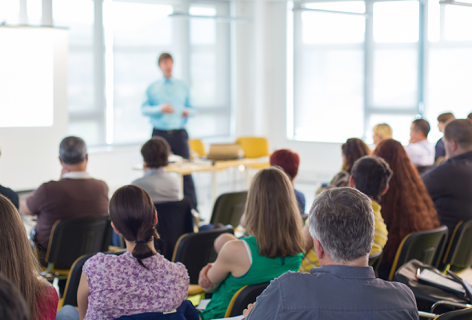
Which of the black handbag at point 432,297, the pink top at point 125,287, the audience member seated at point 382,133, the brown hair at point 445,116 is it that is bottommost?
the black handbag at point 432,297

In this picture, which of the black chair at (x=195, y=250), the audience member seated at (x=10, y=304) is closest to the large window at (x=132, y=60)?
the black chair at (x=195, y=250)

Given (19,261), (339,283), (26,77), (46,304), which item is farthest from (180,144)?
(339,283)

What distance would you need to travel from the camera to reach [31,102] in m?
6.20

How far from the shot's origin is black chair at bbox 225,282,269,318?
2.23m

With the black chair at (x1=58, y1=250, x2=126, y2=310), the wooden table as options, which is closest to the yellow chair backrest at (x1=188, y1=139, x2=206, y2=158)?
the wooden table

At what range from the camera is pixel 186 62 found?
28.8 feet

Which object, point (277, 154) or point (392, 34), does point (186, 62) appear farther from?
point (277, 154)

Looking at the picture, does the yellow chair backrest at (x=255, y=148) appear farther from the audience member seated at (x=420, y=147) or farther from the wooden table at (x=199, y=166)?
the audience member seated at (x=420, y=147)

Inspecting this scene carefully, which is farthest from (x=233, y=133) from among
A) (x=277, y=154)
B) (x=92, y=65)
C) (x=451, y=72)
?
(x=277, y=154)

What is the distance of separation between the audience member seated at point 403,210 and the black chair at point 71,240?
5.66ft

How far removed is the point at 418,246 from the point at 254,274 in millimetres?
1142

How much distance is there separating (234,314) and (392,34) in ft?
24.0

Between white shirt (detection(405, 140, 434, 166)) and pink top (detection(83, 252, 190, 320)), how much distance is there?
13.4 ft

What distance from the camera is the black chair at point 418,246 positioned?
2920mm
